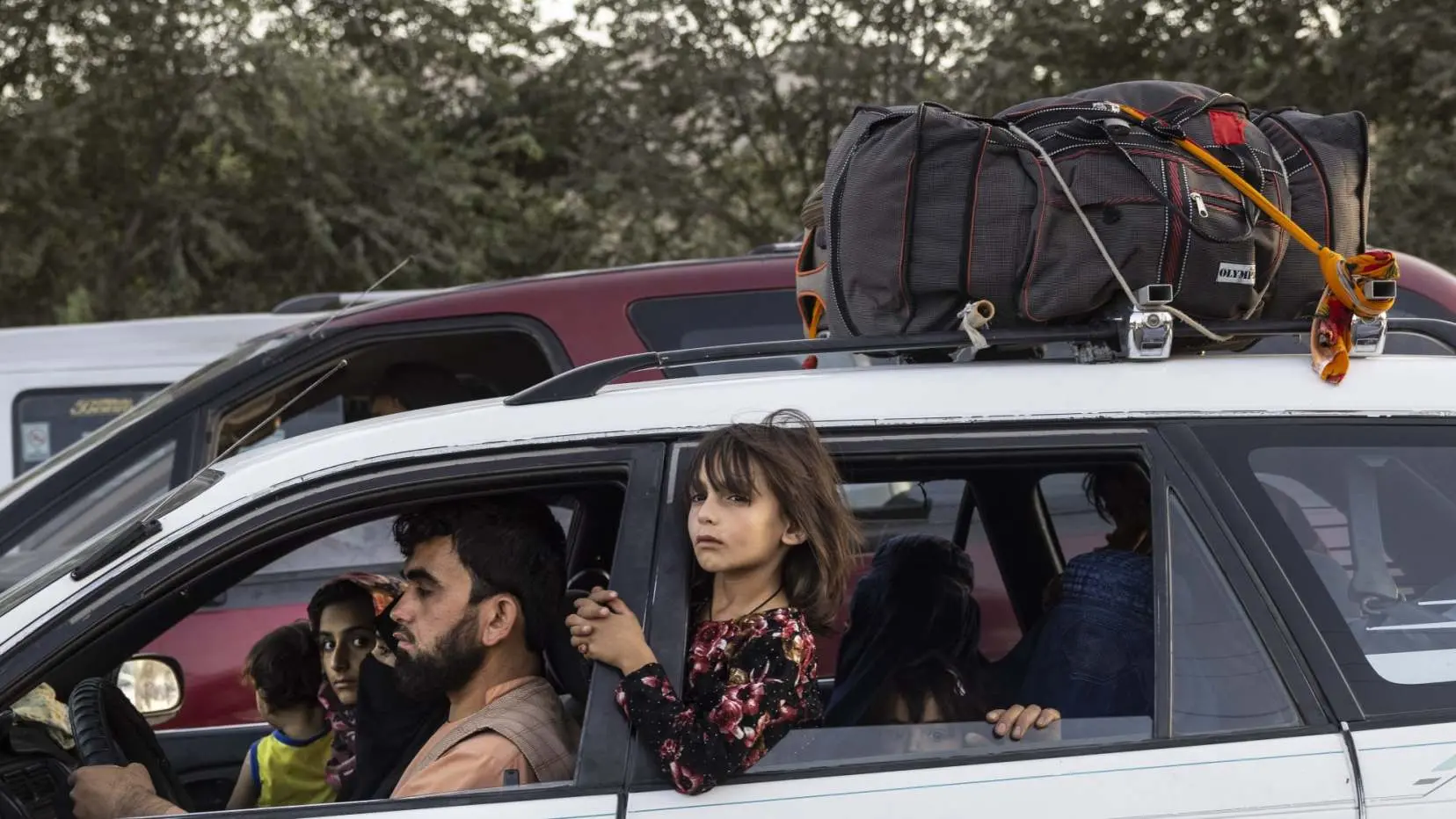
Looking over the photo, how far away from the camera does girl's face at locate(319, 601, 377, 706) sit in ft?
10.7

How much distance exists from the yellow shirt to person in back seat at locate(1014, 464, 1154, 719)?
57.9 inches

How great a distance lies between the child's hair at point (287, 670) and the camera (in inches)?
131

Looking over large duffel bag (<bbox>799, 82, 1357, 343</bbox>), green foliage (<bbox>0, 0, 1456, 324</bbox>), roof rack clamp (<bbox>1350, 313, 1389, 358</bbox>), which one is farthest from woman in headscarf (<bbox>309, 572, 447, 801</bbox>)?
green foliage (<bbox>0, 0, 1456, 324</bbox>)

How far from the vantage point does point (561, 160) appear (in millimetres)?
15656

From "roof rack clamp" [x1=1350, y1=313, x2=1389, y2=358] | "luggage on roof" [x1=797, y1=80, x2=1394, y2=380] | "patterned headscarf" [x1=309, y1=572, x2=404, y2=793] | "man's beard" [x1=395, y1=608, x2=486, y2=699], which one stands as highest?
"luggage on roof" [x1=797, y1=80, x2=1394, y2=380]

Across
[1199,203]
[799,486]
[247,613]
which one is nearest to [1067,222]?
[1199,203]

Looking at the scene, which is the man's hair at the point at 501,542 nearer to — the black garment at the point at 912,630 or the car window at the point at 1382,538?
the black garment at the point at 912,630

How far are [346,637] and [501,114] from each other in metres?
12.6

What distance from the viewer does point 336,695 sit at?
3311 mm

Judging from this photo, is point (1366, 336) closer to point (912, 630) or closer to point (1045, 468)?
point (1045, 468)

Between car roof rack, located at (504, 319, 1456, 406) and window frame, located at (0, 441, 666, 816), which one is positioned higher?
car roof rack, located at (504, 319, 1456, 406)

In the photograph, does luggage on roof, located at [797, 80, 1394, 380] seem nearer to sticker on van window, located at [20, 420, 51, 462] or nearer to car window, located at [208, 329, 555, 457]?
car window, located at [208, 329, 555, 457]

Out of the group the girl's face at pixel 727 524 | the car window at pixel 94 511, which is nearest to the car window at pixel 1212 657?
the girl's face at pixel 727 524

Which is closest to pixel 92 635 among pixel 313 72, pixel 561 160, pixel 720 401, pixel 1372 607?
pixel 720 401
